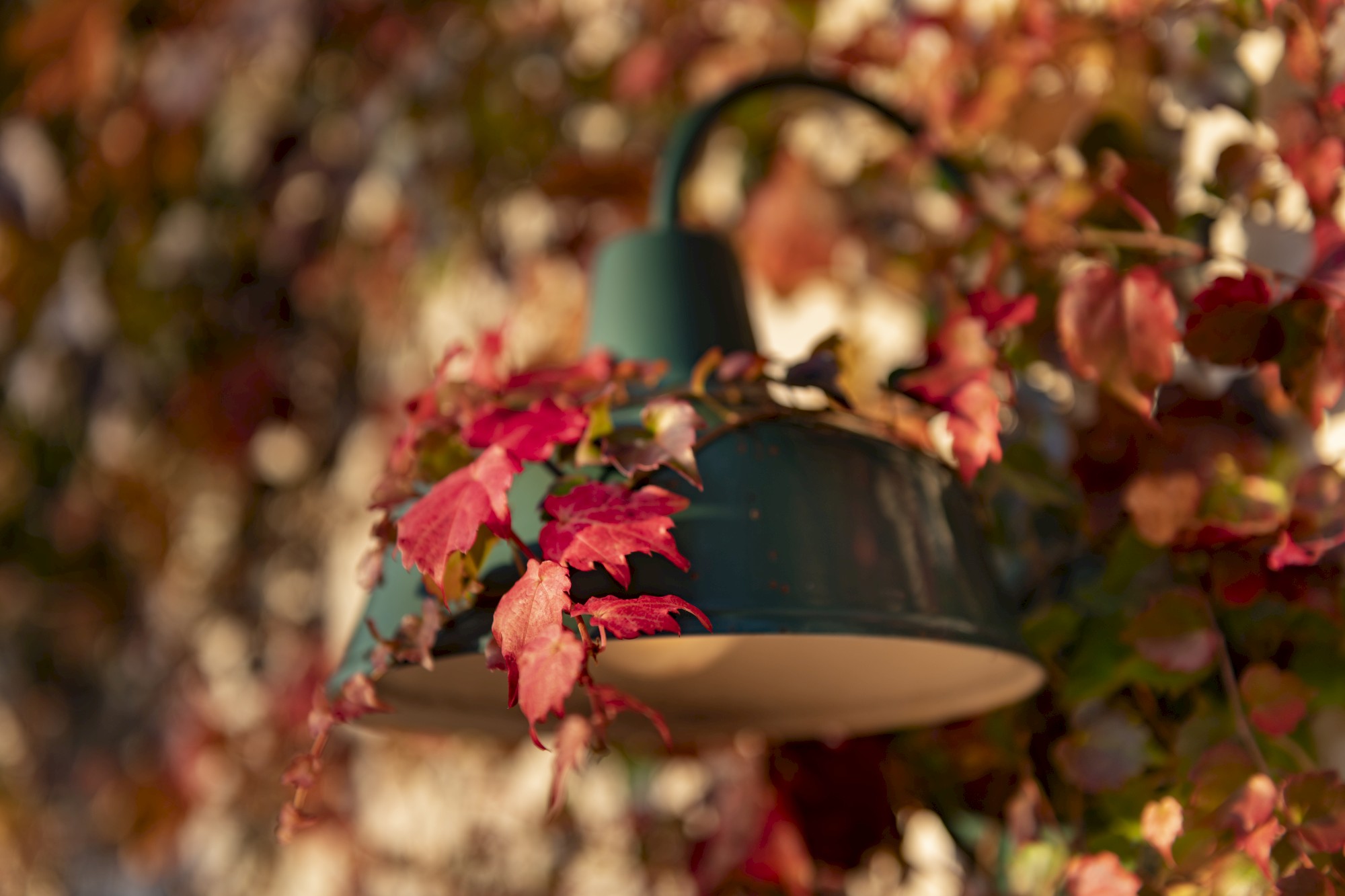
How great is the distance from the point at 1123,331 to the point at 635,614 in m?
0.38

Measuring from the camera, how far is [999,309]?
0.71m

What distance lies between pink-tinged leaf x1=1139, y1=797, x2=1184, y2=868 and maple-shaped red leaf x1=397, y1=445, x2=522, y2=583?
45cm

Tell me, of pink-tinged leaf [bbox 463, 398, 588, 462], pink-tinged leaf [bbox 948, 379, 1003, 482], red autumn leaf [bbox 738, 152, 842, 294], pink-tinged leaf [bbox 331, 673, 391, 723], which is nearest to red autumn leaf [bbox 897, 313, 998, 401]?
pink-tinged leaf [bbox 948, 379, 1003, 482]

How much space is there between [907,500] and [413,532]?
28cm

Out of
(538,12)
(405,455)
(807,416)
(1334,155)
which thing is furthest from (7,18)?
(1334,155)

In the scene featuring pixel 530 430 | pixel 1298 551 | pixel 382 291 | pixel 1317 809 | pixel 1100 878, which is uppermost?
pixel 530 430

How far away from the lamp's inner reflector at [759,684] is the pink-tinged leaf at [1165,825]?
10 cm

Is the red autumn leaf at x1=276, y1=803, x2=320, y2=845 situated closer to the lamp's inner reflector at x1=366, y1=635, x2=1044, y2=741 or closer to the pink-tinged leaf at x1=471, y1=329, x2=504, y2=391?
the lamp's inner reflector at x1=366, y1=635, x2=1044, y2=741

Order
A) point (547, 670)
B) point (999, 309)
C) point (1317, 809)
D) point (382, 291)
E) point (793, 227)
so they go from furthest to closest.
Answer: point (382, 291)
point (793, 227)
point (999, 309)
point (1317, 809)
point (547, 670)

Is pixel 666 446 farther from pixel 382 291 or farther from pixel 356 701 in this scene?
pixel 382 291

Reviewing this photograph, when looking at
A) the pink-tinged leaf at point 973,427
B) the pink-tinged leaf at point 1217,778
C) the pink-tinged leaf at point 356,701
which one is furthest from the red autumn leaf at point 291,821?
the pink-tinged leaf at point 1217,778

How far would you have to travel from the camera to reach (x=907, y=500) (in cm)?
61

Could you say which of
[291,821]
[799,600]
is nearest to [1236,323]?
[799,600]

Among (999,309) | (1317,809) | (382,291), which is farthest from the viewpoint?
(382,291)
